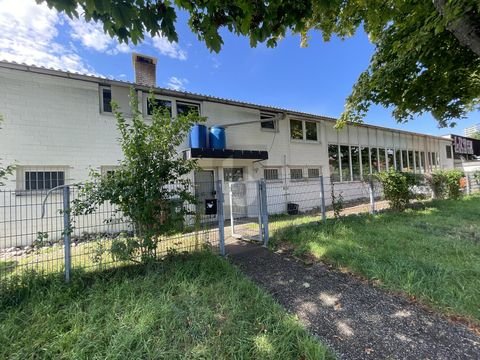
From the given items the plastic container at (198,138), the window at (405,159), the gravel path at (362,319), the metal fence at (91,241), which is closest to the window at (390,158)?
the window at (405,159)

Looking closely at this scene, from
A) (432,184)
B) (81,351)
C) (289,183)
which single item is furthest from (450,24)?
(432,184)

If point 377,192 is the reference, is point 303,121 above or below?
above

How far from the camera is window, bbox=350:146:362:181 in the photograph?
14.0m

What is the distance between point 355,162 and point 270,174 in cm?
644

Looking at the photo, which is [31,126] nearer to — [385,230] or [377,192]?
[385,230]

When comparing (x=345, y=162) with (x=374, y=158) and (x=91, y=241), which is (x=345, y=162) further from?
(x=91, y=241)

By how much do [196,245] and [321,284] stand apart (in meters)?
2.44

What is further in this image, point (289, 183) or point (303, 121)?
point (303, 121)

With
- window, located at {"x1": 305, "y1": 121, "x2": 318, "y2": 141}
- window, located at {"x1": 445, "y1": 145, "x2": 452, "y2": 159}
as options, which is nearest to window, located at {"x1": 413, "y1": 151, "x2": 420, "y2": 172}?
window, located at {"x1": 445, "y1": 145, "x2": 452, "y2": 159}

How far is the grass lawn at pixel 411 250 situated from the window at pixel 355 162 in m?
Result: 6.23

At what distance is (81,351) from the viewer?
86.0 inches

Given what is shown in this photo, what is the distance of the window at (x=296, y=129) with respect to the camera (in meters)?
11.8

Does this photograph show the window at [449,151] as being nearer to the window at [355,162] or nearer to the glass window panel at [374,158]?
the glass window panel at [374,158]

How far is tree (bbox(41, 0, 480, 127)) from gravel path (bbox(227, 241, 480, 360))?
12.0ft
